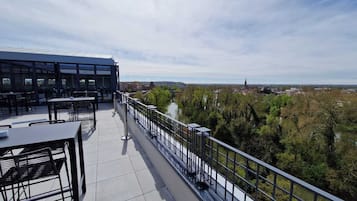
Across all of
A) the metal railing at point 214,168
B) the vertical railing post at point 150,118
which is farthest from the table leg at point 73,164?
the vertical railing post at point 150,118

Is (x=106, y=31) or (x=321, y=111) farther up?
(x=106, y=31)

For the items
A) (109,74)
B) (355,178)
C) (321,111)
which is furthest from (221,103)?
(109,74)

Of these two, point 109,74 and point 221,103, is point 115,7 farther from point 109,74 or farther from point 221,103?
point 221,103

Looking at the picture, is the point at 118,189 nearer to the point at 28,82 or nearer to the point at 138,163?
the point at 138,163

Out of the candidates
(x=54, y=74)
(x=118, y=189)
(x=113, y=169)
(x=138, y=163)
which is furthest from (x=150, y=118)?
(x=54, y=74)

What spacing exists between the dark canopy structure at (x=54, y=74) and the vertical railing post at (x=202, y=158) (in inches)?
366

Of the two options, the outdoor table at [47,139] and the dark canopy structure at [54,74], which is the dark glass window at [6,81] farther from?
the outdoor table at [47,139]

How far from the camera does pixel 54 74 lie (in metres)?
8.81

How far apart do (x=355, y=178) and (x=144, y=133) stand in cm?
1394

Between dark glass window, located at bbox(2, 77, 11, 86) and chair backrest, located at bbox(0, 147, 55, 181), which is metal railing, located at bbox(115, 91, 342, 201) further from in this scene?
dark glass window, located at bbox(2, 77, 11, 86)

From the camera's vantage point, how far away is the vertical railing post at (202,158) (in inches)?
66.8

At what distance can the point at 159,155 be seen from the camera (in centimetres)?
261

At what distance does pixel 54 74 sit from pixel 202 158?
9.88m

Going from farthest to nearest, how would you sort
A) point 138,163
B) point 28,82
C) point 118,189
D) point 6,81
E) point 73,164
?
point 28,82, point 6,81, point 138,163, point 118,189, point 73,164
